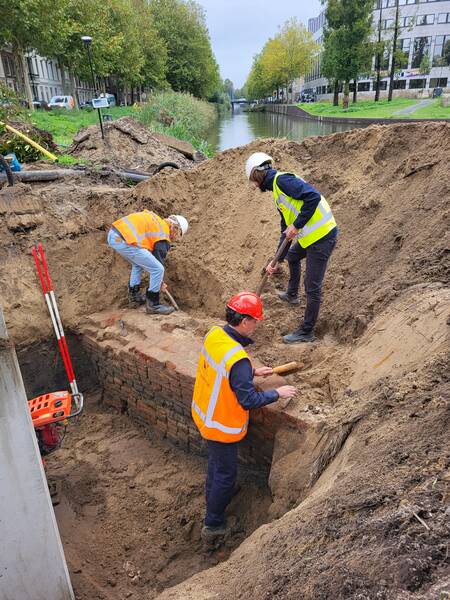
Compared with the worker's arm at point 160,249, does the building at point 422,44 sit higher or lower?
higher

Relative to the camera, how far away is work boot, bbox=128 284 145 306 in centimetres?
611

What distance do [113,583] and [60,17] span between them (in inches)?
879

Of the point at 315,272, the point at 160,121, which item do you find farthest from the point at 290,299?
the point at 160,121

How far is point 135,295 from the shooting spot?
20.2 ft

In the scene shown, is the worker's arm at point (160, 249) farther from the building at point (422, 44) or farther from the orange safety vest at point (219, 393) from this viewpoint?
the building at point (422, 44)

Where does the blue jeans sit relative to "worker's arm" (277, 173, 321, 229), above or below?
below

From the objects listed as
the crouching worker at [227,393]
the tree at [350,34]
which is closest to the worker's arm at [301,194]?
the crouching worker at [227,393]

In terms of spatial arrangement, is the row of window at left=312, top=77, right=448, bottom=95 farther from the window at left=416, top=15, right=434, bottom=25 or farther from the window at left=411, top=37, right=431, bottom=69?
the window at left=416, top=15, right=434, bottom=25

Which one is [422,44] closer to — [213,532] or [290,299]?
[290,299]

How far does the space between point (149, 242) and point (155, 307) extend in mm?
897

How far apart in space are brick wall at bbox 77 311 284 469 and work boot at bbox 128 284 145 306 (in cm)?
23

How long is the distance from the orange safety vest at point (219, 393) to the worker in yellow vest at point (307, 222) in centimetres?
146

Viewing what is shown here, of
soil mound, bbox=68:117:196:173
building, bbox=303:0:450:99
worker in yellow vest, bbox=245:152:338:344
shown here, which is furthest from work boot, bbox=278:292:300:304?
building, bbox=303:0:450:99

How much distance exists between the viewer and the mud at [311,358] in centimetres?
172
